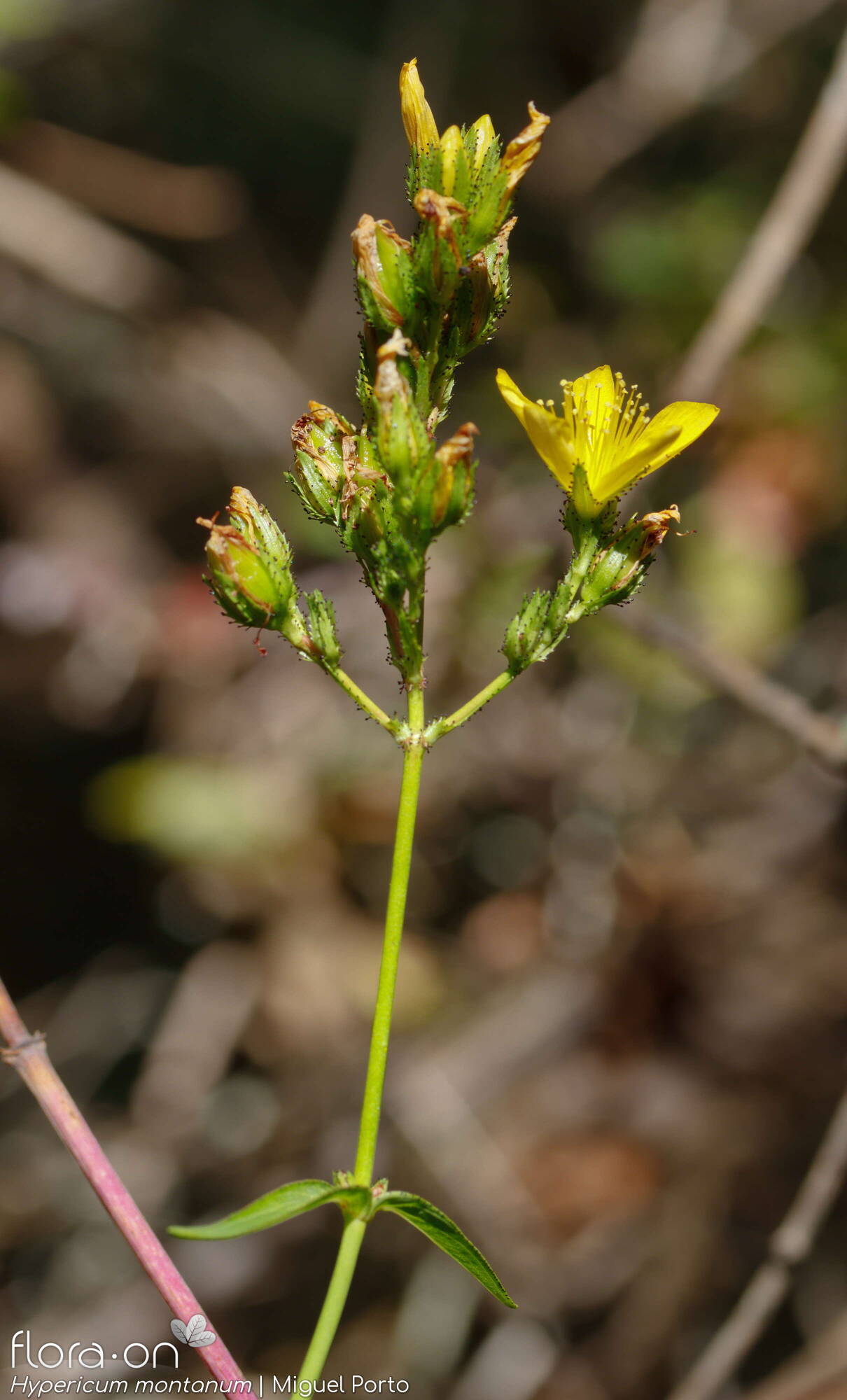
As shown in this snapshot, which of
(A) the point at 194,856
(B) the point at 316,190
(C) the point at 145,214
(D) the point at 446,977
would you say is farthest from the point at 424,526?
(B) the point at 316,190

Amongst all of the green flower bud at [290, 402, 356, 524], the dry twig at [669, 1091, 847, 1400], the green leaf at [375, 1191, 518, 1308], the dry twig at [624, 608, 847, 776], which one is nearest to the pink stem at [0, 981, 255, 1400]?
the green leaf at [375, 1191, 518, 1308]

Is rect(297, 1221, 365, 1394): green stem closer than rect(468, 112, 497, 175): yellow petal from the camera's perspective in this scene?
Yes

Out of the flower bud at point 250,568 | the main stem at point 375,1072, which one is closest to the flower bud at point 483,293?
the flower bud at point 250,568

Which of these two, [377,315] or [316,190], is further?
[316,190]


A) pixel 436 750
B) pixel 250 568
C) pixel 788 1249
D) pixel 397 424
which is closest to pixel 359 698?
pixel 250 568

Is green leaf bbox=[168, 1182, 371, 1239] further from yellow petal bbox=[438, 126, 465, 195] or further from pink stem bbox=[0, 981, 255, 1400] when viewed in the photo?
yellow petal bbox=[438, 126, 465, 195]

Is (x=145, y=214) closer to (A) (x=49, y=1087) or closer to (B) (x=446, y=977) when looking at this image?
(B) (x=446, y=977)
